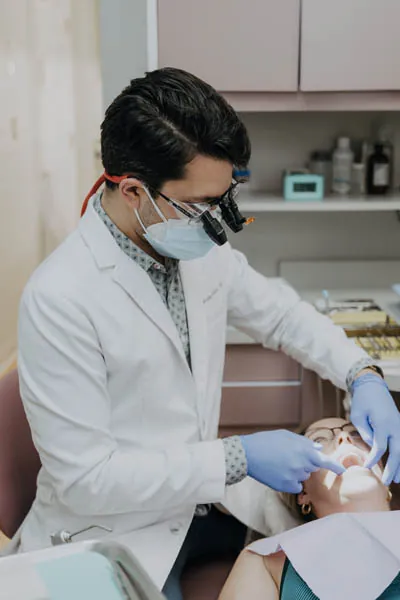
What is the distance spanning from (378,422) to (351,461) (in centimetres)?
9

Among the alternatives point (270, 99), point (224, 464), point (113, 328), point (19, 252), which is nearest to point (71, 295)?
point (113, 328)

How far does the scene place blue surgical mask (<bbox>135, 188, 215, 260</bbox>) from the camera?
1.25 m

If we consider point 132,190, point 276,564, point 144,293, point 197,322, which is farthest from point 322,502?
point 132,190

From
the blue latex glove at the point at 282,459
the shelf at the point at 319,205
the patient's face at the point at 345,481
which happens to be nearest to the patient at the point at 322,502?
the patient's face at the point at 345,481

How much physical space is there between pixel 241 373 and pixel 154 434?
0.86m

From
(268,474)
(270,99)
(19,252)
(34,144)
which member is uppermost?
(270,99)

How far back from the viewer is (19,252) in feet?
11.8

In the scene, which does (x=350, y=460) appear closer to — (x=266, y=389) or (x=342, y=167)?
(x=266, y=389)

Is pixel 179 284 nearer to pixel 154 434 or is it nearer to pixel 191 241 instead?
pixel 191 241

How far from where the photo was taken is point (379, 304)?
227cm

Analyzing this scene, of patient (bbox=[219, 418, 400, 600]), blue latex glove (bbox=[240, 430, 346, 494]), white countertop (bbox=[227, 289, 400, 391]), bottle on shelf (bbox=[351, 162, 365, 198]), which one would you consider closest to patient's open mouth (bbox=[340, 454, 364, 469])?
patient (bbox=[219, 418, 400, 600])

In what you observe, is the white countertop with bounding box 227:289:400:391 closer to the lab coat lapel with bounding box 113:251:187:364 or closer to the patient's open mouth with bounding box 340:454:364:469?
the patient's open mouth with bounding box 340:454:364:469

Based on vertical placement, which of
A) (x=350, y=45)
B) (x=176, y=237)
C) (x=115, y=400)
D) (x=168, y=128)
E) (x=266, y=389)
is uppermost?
(x=350, y=45)

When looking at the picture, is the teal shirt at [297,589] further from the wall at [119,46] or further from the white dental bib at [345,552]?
the wall at [119,46]
